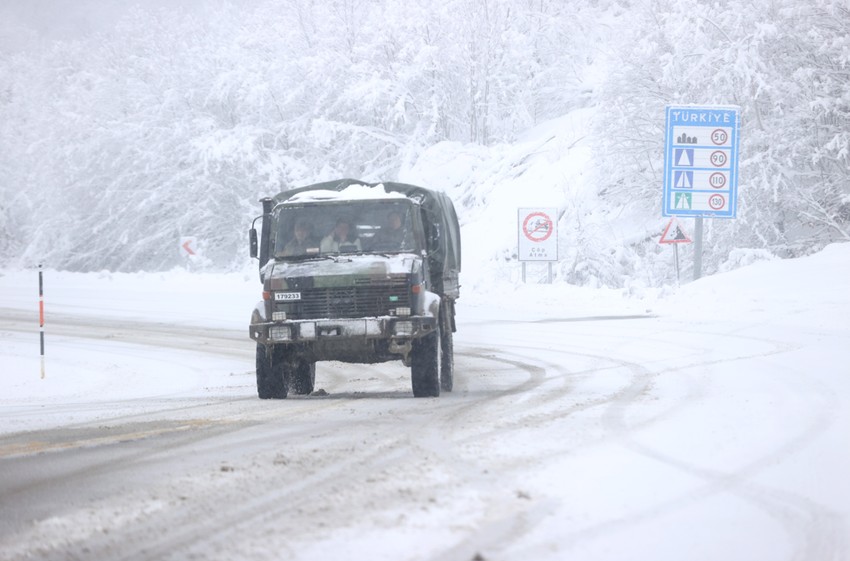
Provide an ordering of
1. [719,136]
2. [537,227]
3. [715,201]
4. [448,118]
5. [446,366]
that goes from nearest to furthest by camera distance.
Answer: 1. [446,366]
2. [719,136]
3. [715,201]
4. [537,227]
5. [448,118]

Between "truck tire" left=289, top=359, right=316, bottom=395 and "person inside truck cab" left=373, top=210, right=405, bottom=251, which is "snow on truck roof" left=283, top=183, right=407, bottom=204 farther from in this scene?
"truck tire" left=289, top=359, right=316, bottom=395

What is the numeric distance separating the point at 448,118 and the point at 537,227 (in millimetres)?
17973

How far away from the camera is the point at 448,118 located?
49938 millimetres

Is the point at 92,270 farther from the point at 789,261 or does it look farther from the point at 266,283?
the point at 266,283

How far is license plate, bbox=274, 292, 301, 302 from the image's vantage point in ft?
35.8

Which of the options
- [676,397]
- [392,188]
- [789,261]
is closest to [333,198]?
[392,188]

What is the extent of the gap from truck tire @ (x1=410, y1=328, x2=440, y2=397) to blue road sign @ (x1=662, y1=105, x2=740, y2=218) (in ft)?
59.4

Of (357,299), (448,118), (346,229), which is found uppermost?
(448,118)

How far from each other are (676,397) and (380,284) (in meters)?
3.06

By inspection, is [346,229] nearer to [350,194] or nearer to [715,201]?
[350,194]

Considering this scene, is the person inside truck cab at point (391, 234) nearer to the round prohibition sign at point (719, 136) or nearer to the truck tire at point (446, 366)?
the truck tire at point (446, 366)

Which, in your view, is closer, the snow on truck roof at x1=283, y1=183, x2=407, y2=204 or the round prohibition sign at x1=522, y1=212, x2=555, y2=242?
the snow on truck roof at x1=283, y1=183, x2=407, y2=204

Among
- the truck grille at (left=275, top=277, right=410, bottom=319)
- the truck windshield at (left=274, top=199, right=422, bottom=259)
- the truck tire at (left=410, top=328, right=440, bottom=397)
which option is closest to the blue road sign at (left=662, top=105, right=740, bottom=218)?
the truck windshield at (left=274, top=199, right=422, bottom=259)

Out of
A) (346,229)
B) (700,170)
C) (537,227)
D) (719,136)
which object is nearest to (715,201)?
(700,170)
